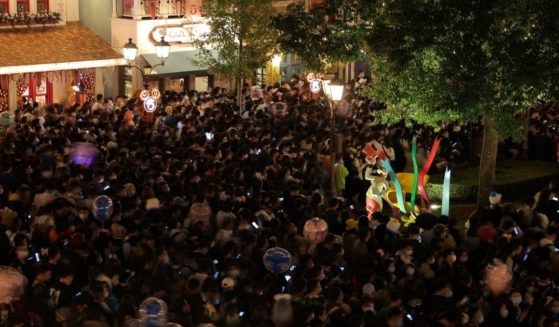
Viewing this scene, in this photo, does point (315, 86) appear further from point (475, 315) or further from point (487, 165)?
point (475, 315)

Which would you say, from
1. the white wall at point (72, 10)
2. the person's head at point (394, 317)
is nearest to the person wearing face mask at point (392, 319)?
the person's head at point (394, 317)

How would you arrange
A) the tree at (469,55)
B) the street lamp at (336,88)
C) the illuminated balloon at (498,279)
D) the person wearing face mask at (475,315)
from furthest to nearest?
the street lamp at (336,88) < the tree at (469,55) < the illuminated balloon at (498,279) < the person wearing face mask at (475,315)

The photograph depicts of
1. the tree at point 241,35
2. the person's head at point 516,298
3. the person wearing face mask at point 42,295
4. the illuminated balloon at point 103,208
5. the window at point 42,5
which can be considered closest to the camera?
the person wearing face mask at point 42,295

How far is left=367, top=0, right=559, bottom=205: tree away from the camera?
17.4 m

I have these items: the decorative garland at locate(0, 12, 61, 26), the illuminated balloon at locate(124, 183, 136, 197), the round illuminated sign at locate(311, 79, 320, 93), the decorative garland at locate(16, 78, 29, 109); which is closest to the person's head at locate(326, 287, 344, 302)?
the illuminated balloon at locate(124, 183, 136, 197)

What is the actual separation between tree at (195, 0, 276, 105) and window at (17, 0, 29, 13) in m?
5.81

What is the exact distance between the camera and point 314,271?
41.0 feet

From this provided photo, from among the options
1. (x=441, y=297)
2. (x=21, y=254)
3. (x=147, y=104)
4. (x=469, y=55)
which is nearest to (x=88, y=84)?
(x=147, y=104)

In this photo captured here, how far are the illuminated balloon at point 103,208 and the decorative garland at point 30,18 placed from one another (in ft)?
55.0

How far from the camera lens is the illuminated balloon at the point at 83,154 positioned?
18.9m

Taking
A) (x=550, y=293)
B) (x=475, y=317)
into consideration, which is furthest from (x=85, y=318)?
(x=550, y=293)

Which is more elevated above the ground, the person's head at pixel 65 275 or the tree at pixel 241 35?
the tree at pixel 241 35

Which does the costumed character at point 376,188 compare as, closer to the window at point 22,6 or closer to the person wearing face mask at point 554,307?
the person wearing face mask at point 554,307

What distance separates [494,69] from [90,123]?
886 cm
